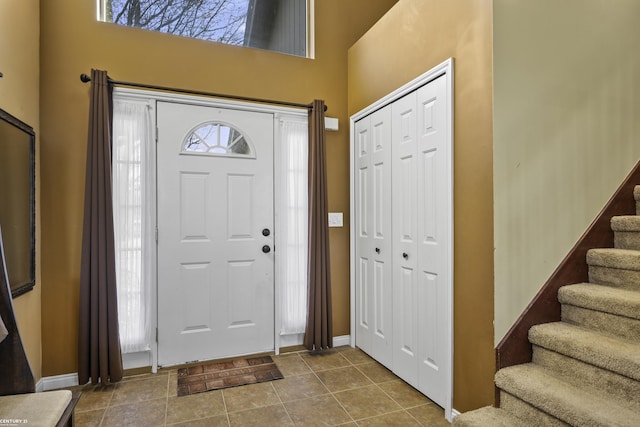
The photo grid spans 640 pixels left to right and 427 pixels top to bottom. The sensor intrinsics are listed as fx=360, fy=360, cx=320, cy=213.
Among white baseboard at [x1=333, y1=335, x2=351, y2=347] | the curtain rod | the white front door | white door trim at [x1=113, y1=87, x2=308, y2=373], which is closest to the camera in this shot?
the curtain rod

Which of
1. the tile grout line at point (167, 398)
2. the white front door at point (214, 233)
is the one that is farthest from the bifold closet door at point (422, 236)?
the tile grout line at point (167, 398)

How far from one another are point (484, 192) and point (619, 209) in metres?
1.06

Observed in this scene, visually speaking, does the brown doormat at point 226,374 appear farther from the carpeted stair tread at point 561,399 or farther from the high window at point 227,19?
the high window at point 227,19

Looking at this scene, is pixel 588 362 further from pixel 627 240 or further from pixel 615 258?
pixel 627 240

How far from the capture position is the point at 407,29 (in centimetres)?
259

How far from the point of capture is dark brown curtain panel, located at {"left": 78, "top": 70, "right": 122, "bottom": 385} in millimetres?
2512

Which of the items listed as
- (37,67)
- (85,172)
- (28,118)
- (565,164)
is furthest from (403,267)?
(37,67)

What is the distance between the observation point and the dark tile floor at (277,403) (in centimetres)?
215

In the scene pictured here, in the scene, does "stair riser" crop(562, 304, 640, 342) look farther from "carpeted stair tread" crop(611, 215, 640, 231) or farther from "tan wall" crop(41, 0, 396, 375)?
"tan wall" crop(41, 0, 396, 375)

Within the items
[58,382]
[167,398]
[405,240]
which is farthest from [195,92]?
[58,382]

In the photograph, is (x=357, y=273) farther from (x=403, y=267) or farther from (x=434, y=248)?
(x=434, y=248)

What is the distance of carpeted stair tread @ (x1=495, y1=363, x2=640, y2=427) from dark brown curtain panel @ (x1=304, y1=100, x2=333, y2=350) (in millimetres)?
1606

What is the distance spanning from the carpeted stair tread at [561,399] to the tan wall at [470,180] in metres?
0.13

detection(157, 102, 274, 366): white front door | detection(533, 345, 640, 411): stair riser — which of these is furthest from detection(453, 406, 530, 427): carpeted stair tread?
detection(157, 102, 274, 366): white front door
